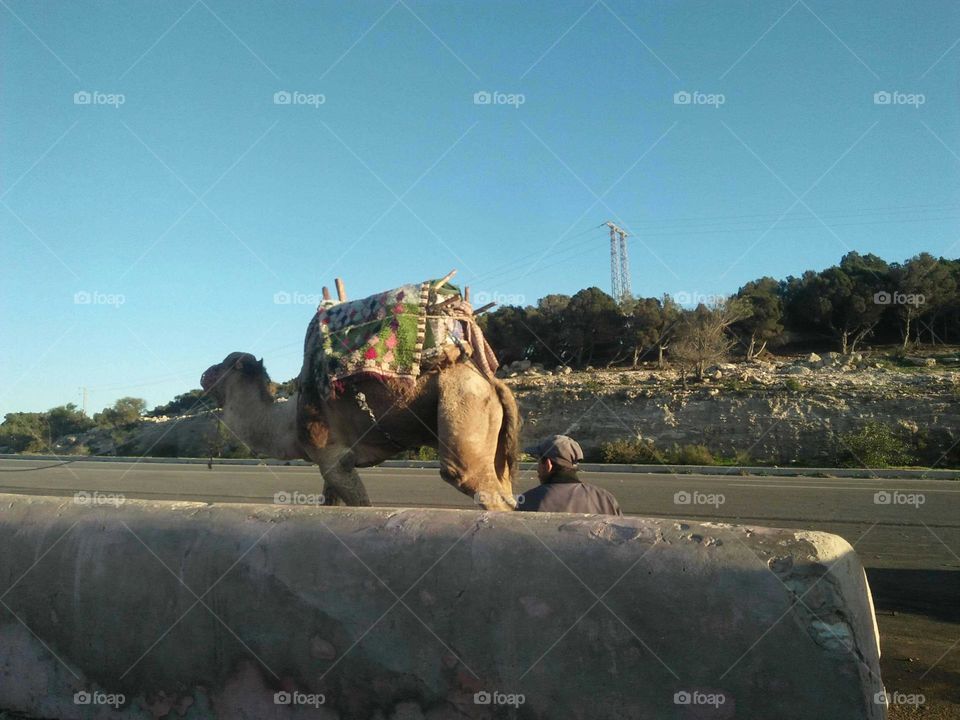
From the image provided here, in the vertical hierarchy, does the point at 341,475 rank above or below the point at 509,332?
below

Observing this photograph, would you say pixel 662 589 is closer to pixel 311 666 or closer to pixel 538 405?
pixel 311 666

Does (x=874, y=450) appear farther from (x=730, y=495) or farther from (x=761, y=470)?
(x=730, y=495)

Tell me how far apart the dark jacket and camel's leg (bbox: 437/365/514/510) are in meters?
1.31

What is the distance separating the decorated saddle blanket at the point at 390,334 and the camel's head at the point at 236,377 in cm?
95

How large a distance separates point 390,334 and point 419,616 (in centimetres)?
340

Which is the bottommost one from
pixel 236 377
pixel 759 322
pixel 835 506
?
pixel 835 506

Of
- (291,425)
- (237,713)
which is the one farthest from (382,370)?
(237,713)

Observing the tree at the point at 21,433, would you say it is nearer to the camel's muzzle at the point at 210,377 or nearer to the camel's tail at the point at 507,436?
the camel's muzzle at the point at 210,377

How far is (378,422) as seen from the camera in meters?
7.20

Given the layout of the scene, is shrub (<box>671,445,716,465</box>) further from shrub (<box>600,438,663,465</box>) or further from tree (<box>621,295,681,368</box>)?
tree (<box>621,295,681,368</box>)

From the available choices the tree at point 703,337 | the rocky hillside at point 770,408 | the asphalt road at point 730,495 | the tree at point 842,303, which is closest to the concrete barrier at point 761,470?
the asphalt road at point 730,495

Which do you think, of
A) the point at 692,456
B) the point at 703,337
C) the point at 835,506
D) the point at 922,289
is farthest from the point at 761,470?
the point at 922,289

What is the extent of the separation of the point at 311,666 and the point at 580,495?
1.93m

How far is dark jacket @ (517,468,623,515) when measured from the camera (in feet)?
17.0
